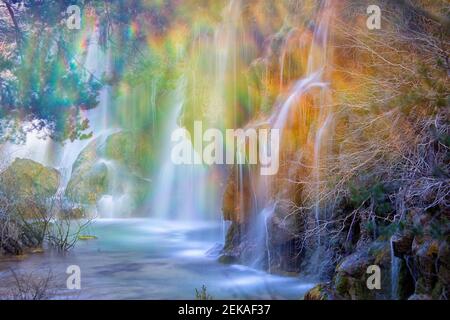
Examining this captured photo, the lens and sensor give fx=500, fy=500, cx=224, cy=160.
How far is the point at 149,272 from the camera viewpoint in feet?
33.0

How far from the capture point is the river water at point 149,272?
27.8 feet

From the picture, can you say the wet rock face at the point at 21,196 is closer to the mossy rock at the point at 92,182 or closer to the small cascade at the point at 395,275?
the small cascade at the point at 395,275

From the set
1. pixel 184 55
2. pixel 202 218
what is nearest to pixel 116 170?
pixel 202 218

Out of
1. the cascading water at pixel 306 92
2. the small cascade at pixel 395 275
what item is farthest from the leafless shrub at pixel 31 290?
the small cascade at pixel 395 275

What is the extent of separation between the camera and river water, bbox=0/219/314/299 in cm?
848

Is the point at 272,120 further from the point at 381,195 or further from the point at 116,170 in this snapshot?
the point at 116,170

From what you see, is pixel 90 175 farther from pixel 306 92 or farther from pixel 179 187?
pixel 306 92

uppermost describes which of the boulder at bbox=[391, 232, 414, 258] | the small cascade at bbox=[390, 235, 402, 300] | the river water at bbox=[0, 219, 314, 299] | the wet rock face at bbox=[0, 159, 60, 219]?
the wet rock face at bbox=[0, 159, 60, 219]

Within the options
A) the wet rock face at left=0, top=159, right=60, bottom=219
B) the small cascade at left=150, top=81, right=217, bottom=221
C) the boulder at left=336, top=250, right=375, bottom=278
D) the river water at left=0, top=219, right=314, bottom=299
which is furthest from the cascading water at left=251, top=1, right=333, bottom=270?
the small cascade at left=150, top=81, right=217, bottom=221

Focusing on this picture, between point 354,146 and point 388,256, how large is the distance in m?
1.78

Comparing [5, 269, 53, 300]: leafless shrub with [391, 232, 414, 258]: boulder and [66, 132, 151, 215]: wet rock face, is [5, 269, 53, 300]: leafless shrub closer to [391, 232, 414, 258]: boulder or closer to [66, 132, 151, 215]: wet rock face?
[391, 232, 414, 258]: boulder

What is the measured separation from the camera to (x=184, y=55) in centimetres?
1692

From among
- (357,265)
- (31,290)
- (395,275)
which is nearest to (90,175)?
(31,290)

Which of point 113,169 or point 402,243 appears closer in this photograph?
point 402,243
